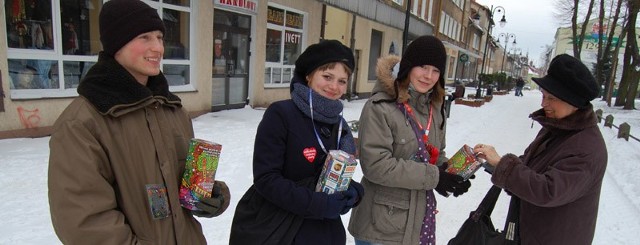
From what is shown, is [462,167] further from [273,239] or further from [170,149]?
[170,149]

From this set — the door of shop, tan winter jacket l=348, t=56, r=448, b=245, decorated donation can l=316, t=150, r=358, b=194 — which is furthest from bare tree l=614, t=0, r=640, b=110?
decorated donation can l=316, t=150, r=358, b=194

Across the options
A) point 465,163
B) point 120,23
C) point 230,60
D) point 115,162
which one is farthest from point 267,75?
point 115,162

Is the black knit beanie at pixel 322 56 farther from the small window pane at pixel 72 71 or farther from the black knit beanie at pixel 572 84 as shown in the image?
the small window pane at pixel 72 71

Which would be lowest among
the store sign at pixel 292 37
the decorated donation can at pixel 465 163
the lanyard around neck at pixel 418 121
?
the decorated donation can at pixel 465 163

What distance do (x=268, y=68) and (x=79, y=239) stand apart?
10694 millimetres

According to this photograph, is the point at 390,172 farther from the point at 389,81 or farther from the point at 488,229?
the point at 488,229

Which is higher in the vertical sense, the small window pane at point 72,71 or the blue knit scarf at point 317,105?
the blue knit scarf at point 317,105

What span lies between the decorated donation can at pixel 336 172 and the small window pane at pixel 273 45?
1023 cm

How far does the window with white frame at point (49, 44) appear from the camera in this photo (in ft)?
19.7

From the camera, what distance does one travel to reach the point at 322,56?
6.45 feet

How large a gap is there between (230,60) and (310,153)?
356 inches

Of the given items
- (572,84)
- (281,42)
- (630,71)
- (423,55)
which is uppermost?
(630,71)

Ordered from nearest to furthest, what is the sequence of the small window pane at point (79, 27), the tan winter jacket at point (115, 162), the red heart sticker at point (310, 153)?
the tan winter jacket at point (115, 162) < the red heart sticker at point (310, 153) < the small window pane at point (79, 27)

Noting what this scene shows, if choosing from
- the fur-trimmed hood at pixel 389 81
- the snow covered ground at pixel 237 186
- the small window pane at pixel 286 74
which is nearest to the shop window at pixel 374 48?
the small window pane at pixel 286 74
